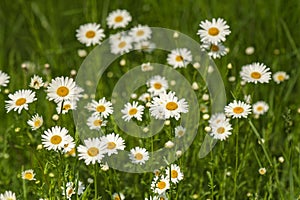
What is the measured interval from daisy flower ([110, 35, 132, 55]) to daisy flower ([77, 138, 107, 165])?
0.93 meters

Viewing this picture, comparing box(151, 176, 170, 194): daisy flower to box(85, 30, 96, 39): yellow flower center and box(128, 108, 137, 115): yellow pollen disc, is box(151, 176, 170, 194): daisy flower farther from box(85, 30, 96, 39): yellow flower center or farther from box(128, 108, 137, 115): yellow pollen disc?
box(85, 30, 96, 39): yellow flower center

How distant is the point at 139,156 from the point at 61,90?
0.40 metres

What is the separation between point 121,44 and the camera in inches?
114

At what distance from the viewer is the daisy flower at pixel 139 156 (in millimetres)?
2125

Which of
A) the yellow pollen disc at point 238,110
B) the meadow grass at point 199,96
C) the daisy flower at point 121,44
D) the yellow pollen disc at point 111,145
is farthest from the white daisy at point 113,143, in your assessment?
the daisy flower at point 121,44

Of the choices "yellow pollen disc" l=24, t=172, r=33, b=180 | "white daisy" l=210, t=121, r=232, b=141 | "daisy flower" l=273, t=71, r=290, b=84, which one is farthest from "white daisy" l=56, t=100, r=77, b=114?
"daisy flower" l=273, t=71, r=290, b=84

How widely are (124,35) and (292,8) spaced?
3.53 feet

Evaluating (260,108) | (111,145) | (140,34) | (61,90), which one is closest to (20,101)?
(61,90)

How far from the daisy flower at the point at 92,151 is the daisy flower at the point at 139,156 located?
0.17 metres

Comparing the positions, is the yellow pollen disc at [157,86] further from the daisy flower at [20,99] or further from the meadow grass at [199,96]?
the daisy flower at [20,99]

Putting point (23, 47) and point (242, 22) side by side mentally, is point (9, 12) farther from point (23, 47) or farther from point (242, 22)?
point (242, 22)

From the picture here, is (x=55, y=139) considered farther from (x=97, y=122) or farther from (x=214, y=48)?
(x=214, y=48)

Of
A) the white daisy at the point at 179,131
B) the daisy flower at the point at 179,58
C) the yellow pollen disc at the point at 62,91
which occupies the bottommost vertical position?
the white daisy at the point at 179,131

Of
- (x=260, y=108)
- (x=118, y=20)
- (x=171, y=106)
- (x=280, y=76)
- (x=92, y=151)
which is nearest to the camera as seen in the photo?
(x=92, y=151)
